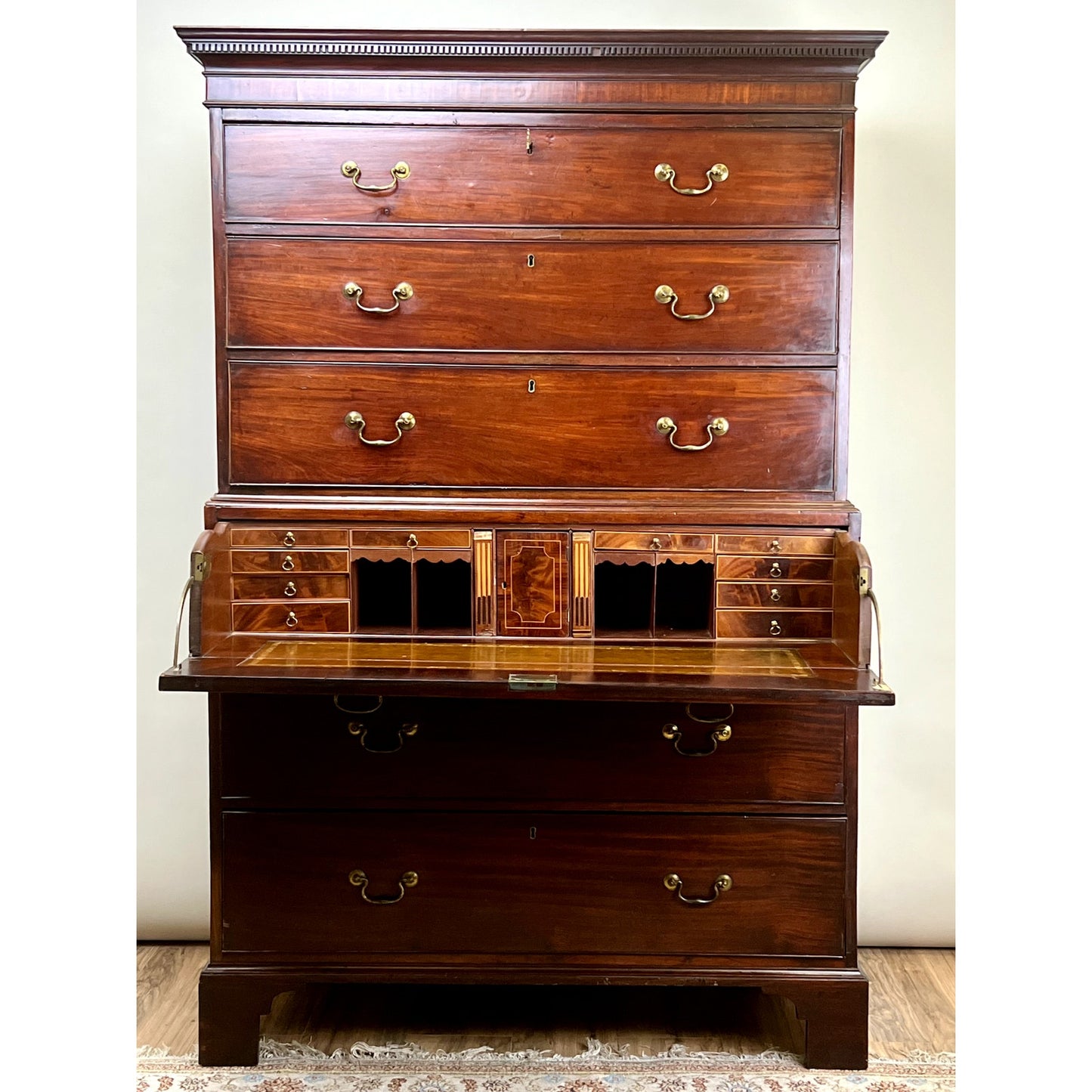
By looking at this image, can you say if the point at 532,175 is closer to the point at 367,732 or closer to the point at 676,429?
the point at 676,429

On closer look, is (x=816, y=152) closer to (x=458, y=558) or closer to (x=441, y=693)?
(x=458, y=558)

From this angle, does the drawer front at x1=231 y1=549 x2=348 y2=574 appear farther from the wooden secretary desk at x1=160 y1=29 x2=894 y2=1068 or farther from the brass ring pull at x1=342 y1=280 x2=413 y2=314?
the brass ring pull at x1=342 y1=280 x2=413 y2=314

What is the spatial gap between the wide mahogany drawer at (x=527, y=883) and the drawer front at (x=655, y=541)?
23.2 inches

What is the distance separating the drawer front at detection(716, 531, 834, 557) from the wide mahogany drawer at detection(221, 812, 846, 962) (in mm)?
590

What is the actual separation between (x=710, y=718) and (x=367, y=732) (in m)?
0.76

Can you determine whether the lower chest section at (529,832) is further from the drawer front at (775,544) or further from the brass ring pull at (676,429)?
the brass ring pull at (676,429)

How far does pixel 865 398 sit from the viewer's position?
2.93 meters

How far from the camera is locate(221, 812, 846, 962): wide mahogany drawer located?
2344 millimetres

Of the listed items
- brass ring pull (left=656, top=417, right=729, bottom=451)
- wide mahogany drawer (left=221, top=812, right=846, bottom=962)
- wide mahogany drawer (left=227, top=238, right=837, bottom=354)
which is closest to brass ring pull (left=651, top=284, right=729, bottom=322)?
wide mahogany drawer (left=227, top=238, right=837, bottom=354)

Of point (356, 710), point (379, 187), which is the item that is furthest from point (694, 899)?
point (379, 187)
